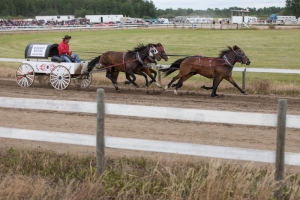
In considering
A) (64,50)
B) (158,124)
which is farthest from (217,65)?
(64,50)

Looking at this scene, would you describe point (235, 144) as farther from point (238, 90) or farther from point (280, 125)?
point (238, 90)

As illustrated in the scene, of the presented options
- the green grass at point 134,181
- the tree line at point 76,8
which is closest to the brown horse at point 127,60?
the green grass at point 134,181

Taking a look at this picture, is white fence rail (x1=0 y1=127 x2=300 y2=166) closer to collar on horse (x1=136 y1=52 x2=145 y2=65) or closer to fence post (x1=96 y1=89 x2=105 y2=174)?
fence post (x1=96 y1=89 x2=105 y2=174)

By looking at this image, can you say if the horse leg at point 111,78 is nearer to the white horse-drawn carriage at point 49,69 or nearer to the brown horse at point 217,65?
the white horse-drawn carriage at point 49,69

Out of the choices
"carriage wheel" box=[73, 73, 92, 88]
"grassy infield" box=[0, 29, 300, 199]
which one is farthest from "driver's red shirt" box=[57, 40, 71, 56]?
"grassy infield" box=[0, 29, 300, 199]

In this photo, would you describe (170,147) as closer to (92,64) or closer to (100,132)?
(100,132)

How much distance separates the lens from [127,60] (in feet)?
46.1

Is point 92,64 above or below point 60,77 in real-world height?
above

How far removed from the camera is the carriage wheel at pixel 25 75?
47.3ft

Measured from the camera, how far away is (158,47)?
14.0 metres

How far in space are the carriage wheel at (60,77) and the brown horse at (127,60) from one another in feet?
2.59

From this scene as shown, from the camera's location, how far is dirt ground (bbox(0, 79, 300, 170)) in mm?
7574

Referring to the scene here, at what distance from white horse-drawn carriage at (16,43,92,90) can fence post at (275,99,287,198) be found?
10.0m

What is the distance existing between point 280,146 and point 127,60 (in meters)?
9.71
